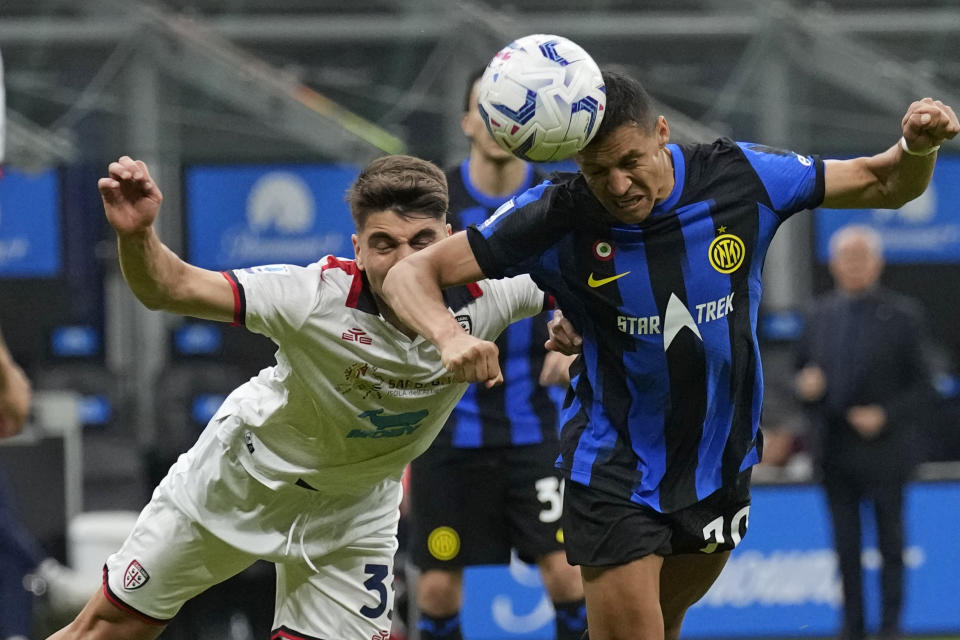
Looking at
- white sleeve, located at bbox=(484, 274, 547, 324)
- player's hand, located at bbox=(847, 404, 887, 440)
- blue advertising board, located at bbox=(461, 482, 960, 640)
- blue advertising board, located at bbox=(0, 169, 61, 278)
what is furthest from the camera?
blue advertising board, located at bbox=(0, 169, 61, 278)

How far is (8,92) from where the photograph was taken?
9875mm

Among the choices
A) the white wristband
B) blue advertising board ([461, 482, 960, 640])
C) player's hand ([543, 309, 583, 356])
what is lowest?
blue advertising board ([461, 482, 960, 640])

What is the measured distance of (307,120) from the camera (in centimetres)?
1015

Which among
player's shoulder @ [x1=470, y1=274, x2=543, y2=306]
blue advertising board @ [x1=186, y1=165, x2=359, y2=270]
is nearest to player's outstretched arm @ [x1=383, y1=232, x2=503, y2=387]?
player's shoulder @ [x1=470, y1=274, x2=543, y2=306]

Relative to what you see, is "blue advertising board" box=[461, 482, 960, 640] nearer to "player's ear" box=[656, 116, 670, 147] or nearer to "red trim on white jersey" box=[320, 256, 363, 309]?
"red trim on white jersey" box=[320, 256, 363, 309]

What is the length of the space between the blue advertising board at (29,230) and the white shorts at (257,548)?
6.01m

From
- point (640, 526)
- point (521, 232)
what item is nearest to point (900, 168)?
point (521, 232)

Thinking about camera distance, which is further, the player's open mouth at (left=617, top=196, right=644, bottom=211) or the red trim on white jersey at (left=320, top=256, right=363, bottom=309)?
the red trim on white jersey at (left=320, top=256, right=363, bottom=309)

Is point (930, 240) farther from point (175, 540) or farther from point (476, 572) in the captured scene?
point (175, 540)

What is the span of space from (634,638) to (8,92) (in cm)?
714

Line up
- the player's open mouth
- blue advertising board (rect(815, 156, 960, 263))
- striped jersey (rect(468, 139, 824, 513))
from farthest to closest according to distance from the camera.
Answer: blue advertising board (rect(815, 156, 960, 263))
striped jersey (rect(468, 139, 824, 513))
the player's open mouth

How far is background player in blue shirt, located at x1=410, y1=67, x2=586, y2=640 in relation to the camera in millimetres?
5598

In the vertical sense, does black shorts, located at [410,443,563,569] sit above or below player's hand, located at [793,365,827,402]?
below

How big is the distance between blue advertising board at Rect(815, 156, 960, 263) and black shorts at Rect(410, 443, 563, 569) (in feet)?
17.8
